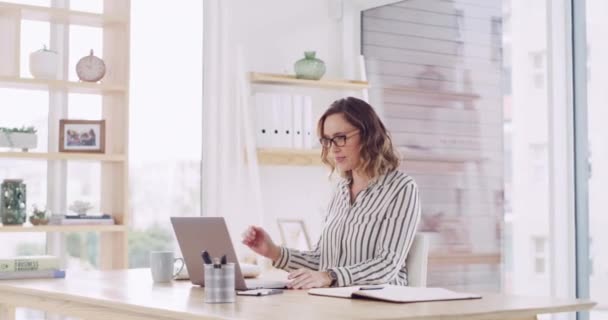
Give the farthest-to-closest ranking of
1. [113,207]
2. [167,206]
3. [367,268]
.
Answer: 1. [167,206]
2. [113,207]
3. [367,268]

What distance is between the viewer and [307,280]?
8.80 ft

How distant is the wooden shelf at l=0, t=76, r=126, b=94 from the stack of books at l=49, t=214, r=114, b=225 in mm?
603

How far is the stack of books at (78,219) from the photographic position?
173 inches

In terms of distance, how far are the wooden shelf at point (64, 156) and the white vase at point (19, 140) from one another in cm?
5

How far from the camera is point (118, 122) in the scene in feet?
15.2

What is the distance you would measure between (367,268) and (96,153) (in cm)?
202

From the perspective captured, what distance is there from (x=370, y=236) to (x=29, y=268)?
1.17 meters

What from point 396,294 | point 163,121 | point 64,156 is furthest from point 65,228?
point 396,294

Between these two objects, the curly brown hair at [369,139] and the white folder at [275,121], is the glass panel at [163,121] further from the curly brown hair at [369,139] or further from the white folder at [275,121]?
the curly brown hair at [369,139]

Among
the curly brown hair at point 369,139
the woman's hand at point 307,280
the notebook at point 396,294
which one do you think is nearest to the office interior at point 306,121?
the curly brown hair at point 369,139

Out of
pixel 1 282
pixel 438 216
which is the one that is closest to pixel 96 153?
pixel 1 282

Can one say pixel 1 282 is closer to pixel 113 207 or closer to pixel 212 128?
pixel 113 207

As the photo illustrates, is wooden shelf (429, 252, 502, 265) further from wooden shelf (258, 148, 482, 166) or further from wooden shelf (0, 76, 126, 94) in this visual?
wooden shelf (0, 76, 126, 94)

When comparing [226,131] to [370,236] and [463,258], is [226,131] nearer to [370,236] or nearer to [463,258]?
[463,258]
